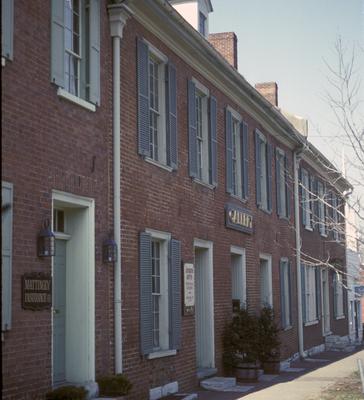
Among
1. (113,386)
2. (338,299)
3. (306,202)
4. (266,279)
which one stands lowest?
(113,386)

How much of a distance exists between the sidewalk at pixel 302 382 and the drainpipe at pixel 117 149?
115 inches

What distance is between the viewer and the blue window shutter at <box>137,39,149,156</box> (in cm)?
1195

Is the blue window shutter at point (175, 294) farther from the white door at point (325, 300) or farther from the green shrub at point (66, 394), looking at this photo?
the white door at point (325, 300)

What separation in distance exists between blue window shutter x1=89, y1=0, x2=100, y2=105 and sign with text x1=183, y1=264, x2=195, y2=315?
4315 mm

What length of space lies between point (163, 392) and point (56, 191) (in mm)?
4595

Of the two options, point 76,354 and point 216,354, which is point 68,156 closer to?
point 76,354

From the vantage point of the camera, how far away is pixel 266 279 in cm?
2000

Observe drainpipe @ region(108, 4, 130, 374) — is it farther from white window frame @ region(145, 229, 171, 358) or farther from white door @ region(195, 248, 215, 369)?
white door @ region(195, 248, 215, 369)

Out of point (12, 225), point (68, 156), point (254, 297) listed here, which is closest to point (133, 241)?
point (68, 156)

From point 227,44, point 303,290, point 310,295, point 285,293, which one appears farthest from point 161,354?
point 310,295

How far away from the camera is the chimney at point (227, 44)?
21.9 m

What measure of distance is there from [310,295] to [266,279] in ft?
19.1

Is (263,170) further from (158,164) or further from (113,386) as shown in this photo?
(113,386)

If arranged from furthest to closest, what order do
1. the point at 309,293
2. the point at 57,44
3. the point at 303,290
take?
the point at 309,293 → the point at 303,290 → the point at 57,44
